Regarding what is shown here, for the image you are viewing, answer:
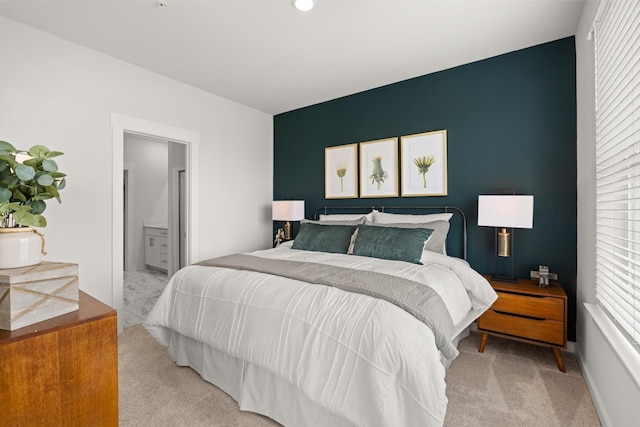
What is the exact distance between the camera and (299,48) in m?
2.88

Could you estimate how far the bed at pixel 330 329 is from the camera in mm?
1358

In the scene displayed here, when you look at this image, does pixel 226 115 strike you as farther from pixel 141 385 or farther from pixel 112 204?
pixel 141 385

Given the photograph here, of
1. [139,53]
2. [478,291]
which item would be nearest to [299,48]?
[139,53]

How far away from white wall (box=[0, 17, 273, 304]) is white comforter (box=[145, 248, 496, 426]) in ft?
3.84

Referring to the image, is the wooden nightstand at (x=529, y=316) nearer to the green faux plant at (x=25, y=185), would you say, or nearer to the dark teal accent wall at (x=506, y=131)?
the dark teal accent wall at (x=506, y=131)

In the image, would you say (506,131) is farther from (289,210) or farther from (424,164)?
(289,210)

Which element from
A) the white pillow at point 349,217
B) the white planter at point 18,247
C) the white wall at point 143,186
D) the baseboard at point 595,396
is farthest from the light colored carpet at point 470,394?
the white wall at point 143,186

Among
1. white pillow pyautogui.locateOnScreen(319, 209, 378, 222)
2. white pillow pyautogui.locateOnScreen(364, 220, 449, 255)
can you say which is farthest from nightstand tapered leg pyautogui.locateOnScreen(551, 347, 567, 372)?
white pillow pyautogui.locateOnScreen(319, 209, 378, 222)

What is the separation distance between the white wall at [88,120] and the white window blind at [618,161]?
3.73m

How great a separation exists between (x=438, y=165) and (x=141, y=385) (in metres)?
3.28

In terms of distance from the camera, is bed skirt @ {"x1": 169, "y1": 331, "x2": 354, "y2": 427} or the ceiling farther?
the ceiling

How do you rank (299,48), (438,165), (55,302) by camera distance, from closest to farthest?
(55,302) < (299,48) < (438,165)

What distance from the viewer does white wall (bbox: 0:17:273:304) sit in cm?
249

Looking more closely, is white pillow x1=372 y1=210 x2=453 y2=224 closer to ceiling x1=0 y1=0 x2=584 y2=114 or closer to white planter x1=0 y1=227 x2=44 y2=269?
ceiling x1=0 y1=0 x2=584 y2=114
